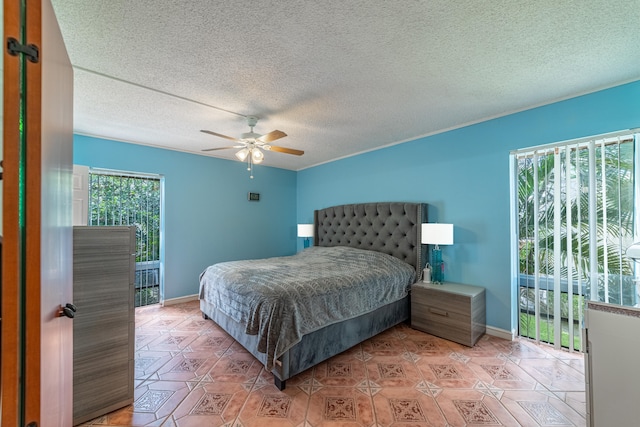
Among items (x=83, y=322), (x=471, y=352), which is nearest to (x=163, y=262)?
(x=83, y=322)

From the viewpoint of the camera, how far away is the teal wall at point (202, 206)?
12.3 feet

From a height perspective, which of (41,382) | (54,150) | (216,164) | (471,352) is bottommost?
(471,352)

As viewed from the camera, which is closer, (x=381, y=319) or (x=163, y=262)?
(x=381, y=319)

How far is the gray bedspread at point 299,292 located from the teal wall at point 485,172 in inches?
32.5

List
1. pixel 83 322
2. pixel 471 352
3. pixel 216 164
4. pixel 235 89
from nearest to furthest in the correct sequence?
pixel 83 322, pixel 235 89, pixel 471 352, pixel 216 164

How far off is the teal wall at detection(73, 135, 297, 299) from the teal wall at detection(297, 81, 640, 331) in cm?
247

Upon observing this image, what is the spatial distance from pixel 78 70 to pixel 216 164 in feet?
8.46

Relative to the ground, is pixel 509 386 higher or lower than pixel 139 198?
lower

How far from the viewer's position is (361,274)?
2783mm

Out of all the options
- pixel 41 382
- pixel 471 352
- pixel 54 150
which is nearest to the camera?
pixel 41 382

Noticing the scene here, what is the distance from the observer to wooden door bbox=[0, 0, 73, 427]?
0.60 m

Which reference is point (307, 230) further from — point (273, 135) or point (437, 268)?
point (273, 135)

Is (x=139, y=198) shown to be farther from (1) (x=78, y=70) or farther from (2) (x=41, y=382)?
(2) (x=41, y=382)

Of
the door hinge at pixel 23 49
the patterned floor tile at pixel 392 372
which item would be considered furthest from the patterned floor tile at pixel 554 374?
the door hinge at pixel 23 49
